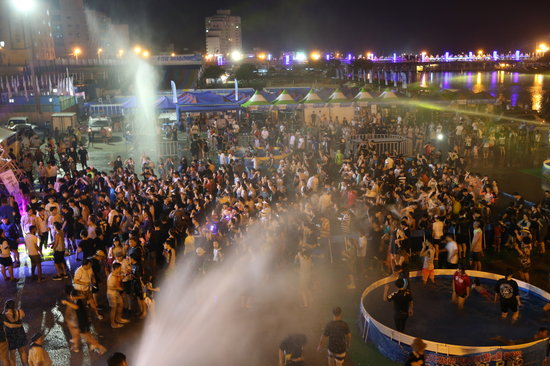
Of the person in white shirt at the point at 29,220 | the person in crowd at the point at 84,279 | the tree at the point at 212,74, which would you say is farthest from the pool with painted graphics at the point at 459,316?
the tree at the point at 212,74

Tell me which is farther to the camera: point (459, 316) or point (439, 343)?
point (459, 316)

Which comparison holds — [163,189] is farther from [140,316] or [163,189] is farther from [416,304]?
[416,304]

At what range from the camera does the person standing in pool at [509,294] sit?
9.11 meters

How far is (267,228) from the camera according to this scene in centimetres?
1144

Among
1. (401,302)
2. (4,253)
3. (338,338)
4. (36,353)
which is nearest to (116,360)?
(36,353)

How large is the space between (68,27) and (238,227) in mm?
114998

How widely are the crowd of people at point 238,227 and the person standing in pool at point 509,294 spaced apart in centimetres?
165

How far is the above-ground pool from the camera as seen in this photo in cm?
795

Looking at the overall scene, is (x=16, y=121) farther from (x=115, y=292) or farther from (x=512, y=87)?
(x=512, y=87)

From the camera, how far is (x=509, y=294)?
916 cm

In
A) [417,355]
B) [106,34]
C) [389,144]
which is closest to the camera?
[417,355]

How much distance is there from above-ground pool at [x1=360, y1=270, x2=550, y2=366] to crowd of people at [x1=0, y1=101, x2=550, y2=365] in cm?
63

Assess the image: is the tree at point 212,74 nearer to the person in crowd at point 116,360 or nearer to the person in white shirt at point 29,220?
the person in white shirt at point 29,220

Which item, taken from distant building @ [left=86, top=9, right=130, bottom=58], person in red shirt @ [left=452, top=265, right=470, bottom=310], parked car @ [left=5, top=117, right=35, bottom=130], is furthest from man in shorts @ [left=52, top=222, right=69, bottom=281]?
distant building @ [left=86, top=9, right=130, bottom=58]
